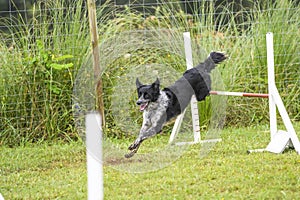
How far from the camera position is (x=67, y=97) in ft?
23.4

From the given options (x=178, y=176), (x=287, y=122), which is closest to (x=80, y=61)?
(x=287, y=122)

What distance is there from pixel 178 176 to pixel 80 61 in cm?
273

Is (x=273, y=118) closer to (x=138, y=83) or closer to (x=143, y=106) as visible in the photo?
(x=138, y=83)

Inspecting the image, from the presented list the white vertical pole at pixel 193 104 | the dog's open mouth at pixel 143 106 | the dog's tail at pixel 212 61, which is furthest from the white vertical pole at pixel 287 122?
the dog's open mouth at pixel 143 106

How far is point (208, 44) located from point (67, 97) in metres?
1.70

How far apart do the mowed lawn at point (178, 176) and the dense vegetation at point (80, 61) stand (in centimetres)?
72

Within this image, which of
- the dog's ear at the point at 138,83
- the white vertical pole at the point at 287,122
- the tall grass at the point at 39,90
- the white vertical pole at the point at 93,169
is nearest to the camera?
the white vertical pole at the point at 93,169

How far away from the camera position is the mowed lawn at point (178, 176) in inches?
173

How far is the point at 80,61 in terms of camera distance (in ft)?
23.9

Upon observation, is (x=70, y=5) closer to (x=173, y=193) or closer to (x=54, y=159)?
(x=54, y=159)

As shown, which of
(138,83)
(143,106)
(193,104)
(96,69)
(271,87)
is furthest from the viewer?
(271,87)

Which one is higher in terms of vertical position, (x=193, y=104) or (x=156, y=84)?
(x=156, y=84)

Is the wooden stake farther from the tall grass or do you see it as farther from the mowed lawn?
the tall grass

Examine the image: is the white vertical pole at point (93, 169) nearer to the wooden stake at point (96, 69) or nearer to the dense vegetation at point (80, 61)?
the wooden stake at point (96, 69)
